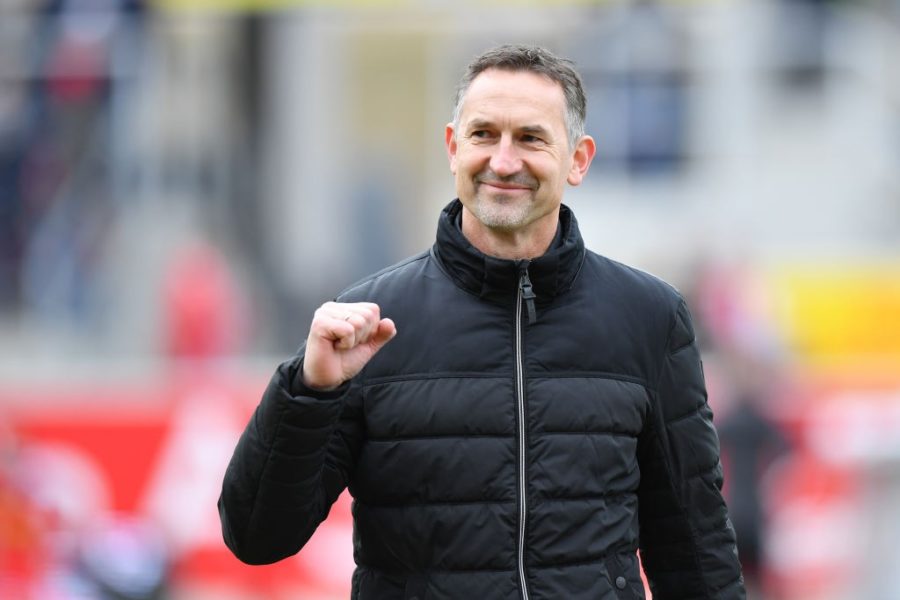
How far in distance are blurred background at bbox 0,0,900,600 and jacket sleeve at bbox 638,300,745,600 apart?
18.9 feet

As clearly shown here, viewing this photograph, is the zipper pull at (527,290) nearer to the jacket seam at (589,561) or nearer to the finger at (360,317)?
the finger at (360,317)

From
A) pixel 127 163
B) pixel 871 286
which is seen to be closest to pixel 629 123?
pixel 871 286

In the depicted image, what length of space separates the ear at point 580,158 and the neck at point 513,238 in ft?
0.32

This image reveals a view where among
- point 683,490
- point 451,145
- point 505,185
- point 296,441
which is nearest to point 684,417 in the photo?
point 683,490

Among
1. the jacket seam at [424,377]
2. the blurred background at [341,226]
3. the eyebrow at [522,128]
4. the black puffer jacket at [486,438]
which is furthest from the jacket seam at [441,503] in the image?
the blurred background at [341,226]

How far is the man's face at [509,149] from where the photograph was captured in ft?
10.9

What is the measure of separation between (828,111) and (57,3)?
269 inches

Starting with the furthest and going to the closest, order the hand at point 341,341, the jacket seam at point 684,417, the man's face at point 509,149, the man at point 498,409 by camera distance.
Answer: the jacket seam at point 684,417, the man's face at point 509,149, the man at point 498,409, the hand at point 341,341

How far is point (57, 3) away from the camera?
14.6 metres

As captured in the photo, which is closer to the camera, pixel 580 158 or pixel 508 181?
pixel 508 181

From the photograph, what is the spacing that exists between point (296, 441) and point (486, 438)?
364mm

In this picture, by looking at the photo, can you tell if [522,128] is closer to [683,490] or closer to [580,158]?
[580,158]

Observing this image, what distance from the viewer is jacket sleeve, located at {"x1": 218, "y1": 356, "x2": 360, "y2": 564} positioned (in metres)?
3.15

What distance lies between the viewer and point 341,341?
3080 mm
